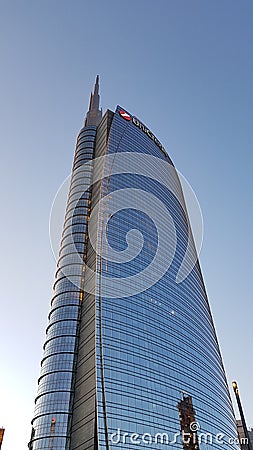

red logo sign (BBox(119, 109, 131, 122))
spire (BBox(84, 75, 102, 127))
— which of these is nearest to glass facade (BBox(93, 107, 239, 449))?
red logo sign (BBox(119, 109, 131, 122))

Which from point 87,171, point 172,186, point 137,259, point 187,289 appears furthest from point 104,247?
point 172,186

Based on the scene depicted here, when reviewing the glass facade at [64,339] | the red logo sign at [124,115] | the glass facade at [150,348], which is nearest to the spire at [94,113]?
the red logo sign at [124,115]

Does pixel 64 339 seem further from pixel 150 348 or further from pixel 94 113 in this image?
pixel 94 113

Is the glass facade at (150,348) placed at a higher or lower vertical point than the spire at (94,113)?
lower

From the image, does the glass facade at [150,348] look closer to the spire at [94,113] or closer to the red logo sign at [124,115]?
the red logo sign at [124,115]

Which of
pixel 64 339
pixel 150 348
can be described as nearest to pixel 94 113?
pixel 64 339

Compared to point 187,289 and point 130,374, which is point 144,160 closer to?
point 187,289

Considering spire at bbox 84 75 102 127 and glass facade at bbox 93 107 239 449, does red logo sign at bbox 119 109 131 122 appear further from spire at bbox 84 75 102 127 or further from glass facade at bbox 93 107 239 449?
spire at bbox 84 75 102 127

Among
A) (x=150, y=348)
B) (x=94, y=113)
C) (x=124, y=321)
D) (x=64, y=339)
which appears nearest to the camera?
(x=124, y=321)

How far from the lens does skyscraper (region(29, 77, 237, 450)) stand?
275 feet

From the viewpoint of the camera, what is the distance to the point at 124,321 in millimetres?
93625

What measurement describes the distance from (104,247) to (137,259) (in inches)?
508

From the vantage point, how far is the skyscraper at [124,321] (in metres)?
83.9

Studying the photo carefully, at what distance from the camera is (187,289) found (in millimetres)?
127812
